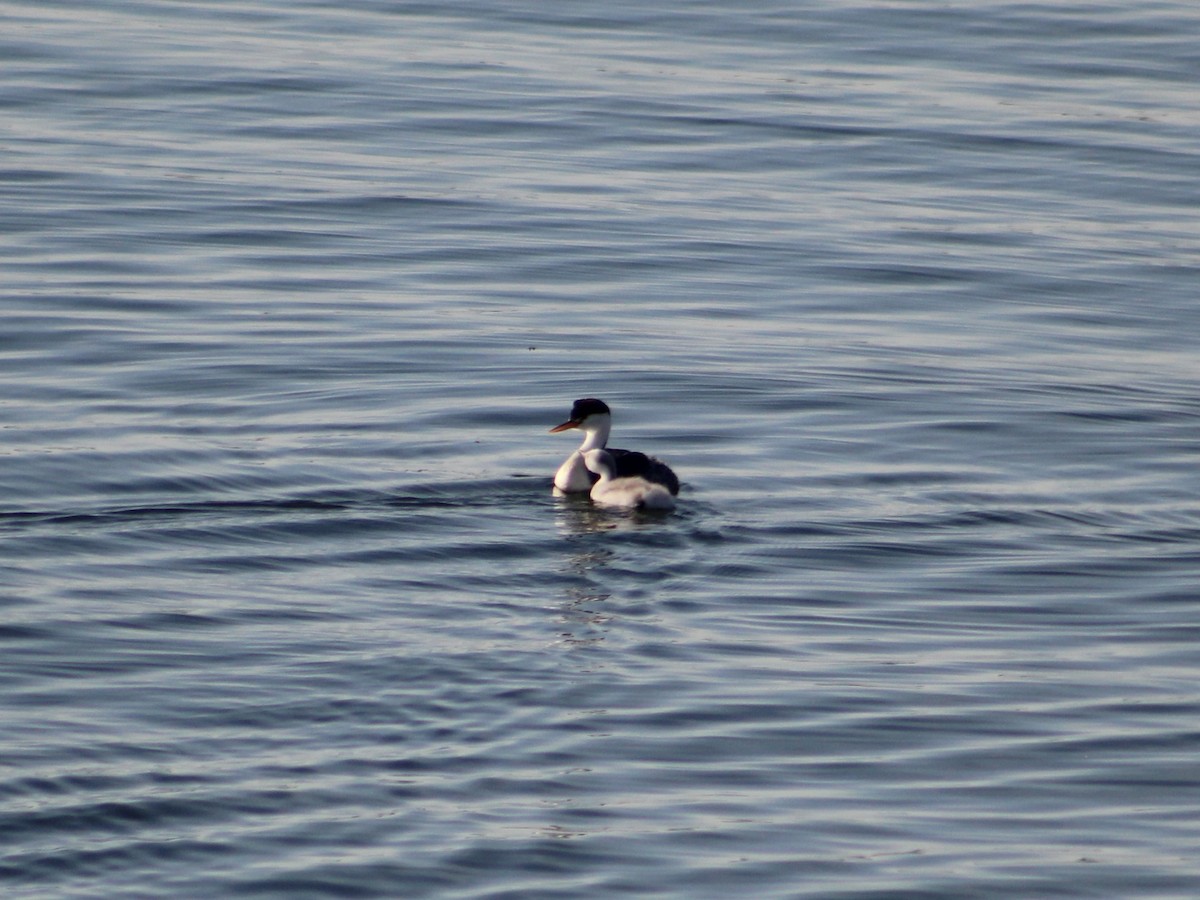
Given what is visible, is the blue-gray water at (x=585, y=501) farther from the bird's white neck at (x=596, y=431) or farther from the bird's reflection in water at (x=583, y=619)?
the bird's white neck at (x=596, y=431)

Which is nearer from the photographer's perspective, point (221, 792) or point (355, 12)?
point (221, 792)

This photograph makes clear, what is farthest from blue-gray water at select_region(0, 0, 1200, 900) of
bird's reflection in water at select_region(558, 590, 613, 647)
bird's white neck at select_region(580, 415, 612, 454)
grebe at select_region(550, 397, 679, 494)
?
bird's white neck at select_region(580, 415, 612, 454)

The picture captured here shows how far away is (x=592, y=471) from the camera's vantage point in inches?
508

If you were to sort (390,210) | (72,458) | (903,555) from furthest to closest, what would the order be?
1. (390,210)
2. (72,458)
3. (903,555)

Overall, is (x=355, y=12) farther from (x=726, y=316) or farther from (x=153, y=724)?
(x=153, y=724)

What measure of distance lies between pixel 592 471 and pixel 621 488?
1.41 feet

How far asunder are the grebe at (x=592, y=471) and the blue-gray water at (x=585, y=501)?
22 cm

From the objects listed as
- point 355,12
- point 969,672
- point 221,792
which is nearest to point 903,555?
point 969,672

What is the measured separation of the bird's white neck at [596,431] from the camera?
13.4 m

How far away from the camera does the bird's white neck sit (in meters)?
13.4

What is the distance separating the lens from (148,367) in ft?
50.0

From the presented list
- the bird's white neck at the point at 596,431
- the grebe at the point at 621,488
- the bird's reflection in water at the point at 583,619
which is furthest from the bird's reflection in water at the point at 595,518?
the bird's reflection in water at the point at 583,619

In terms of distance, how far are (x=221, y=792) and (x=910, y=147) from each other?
1671 cm

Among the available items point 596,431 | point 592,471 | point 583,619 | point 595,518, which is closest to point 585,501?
point 592,471
